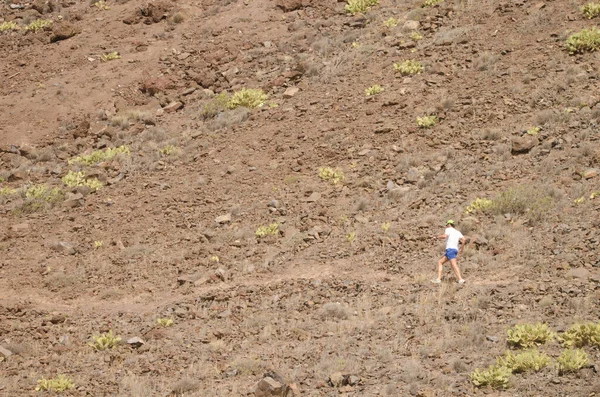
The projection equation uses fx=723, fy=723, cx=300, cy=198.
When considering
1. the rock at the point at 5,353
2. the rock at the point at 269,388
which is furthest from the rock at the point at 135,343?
the rock at the point at 269,388

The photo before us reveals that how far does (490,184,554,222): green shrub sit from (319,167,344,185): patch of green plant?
3.73m

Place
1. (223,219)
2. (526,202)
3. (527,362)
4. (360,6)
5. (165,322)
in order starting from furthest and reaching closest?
(360,6)
(223,219)
(526,202)
(165,322)
(527,362)

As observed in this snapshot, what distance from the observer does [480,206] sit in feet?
46.3

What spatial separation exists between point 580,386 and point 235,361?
465 centimetres

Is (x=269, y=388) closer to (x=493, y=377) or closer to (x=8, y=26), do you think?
(x=493, y=377)

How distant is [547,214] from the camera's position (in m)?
13.3

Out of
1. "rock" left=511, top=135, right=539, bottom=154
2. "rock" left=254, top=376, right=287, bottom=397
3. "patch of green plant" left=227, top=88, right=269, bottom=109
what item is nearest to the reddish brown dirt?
"rock" left=511, top=135, right=539, bottom=154

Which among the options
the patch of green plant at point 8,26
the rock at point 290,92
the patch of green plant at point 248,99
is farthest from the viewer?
the patch of green plant at point 8,26

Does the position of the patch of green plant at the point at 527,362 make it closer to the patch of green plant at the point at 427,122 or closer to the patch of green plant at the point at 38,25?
the patch of green plant at the point at 427,122

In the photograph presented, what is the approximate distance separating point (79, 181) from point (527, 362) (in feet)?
41.9

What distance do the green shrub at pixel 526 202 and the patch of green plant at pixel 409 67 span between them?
240 inches

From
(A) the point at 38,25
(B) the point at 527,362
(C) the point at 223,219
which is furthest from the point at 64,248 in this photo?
(A) the point at 38,25

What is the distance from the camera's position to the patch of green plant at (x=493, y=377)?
8.79 meters

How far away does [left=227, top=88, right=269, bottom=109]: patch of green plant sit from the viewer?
20203 millimetres
